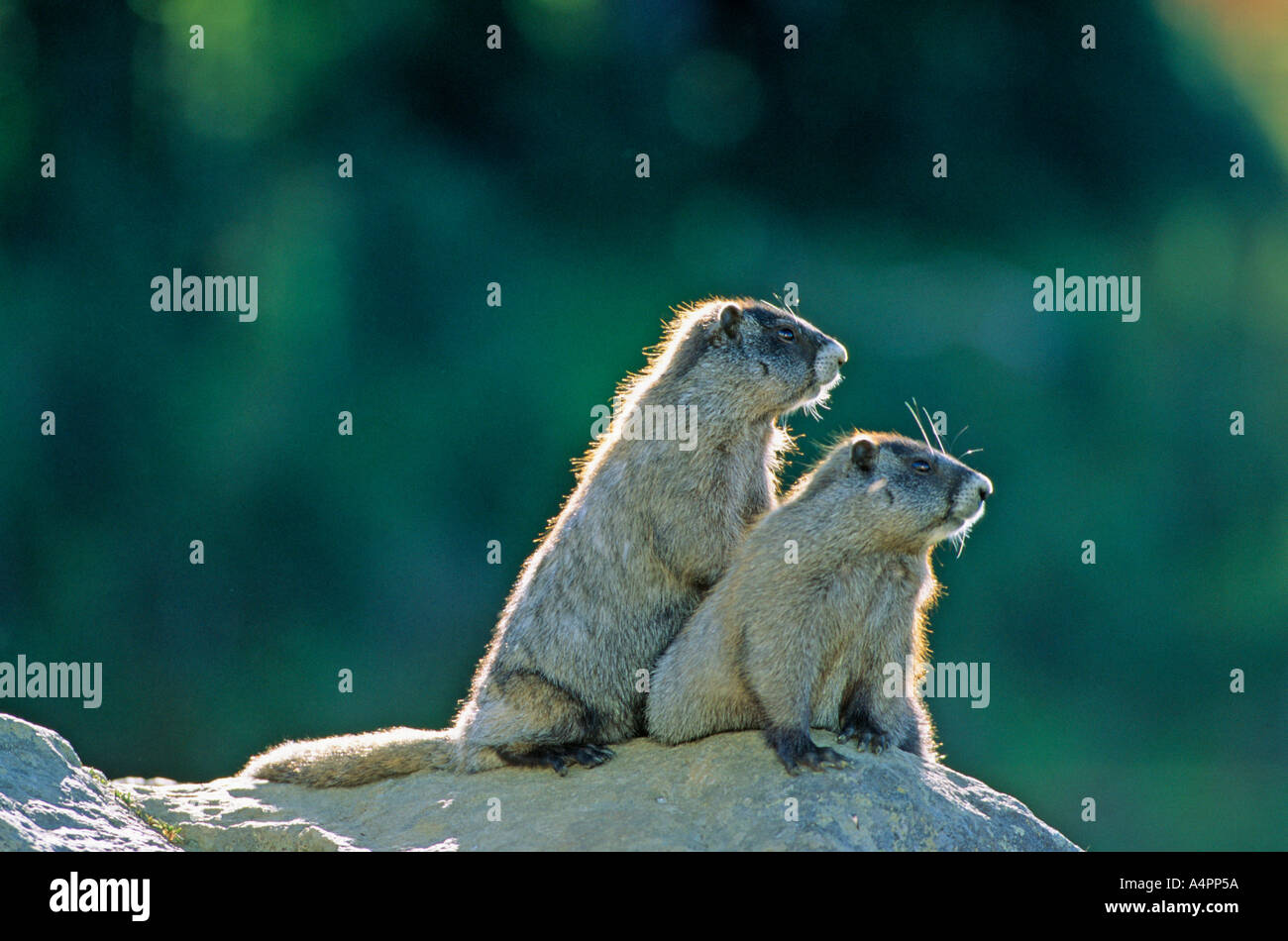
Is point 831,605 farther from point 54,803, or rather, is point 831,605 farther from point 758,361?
point 54,803

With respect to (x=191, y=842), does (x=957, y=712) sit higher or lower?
lower

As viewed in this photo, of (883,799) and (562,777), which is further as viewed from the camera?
(562,777)

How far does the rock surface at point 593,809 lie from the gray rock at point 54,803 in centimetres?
1

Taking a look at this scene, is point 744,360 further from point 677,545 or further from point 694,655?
point 694,655

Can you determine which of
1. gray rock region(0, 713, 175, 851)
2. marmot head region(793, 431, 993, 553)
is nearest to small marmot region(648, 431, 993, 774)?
marmot head region(793, 431, 993, 553)

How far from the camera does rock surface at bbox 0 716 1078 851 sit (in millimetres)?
8609

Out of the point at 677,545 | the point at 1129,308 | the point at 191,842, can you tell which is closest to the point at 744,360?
the point at 677,545

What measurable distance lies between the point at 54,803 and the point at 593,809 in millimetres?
3763

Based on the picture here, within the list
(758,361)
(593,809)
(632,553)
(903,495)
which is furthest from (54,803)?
(903,495)

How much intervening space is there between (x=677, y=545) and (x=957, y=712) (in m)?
13.7

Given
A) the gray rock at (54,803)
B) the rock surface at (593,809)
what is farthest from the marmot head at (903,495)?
the gray rock at (54,803)

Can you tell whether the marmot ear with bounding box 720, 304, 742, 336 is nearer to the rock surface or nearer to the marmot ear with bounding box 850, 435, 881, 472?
the marmot ear with bounding box 850, 435, 881, 472

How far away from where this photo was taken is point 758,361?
1085 centimetres

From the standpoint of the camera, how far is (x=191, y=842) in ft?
32.8
